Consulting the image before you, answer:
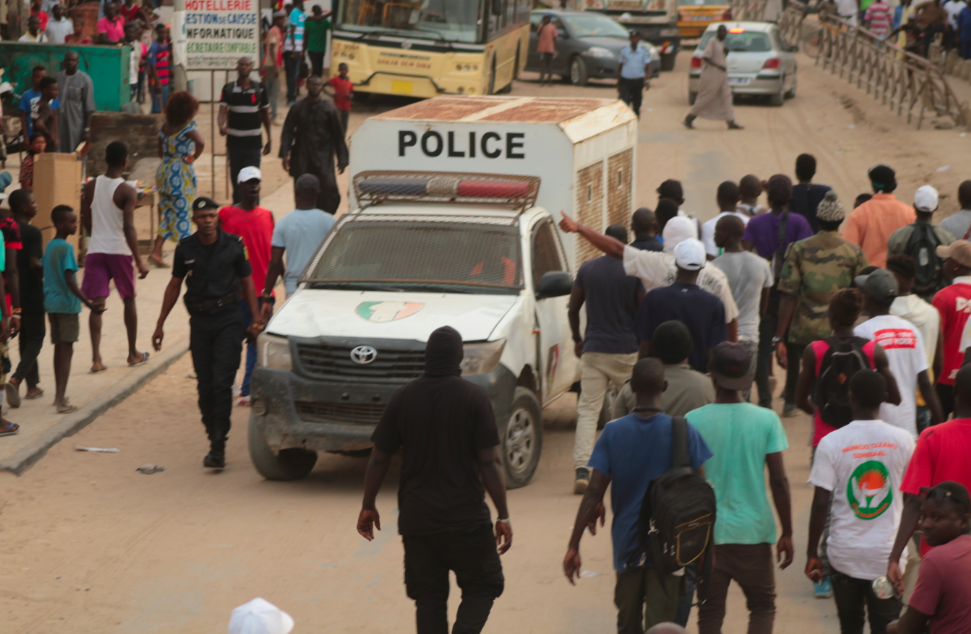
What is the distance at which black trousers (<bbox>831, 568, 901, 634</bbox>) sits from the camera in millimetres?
5039

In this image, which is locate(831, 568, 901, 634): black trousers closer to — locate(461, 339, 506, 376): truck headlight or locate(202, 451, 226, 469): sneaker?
locate(461, 339, 506, 376): truck headlight

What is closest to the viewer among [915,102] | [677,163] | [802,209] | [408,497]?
[408,497]

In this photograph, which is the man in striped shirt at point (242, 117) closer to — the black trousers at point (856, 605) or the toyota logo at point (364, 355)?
the toyota logo at point (364, 355)

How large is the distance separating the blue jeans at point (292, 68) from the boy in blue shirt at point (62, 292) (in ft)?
56.3

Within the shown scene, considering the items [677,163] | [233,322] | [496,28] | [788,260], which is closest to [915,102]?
[677,163]

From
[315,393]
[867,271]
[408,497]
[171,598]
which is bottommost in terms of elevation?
[171,598]

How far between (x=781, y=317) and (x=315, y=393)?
3.30 meters

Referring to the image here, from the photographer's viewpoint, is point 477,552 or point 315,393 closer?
point 477,552

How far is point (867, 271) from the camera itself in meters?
7.68

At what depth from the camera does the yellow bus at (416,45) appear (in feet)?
78.5

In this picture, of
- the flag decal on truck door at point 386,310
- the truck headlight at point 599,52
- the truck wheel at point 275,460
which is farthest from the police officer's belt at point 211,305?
the truck headlight at point 599,52

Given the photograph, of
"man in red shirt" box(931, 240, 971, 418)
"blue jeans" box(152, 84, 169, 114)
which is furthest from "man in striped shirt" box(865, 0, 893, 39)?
"man in red shirt" box(931, 240, 971, 418)

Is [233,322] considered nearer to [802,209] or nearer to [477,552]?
[477,552]

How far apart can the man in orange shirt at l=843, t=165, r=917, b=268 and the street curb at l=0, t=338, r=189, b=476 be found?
605 cm
